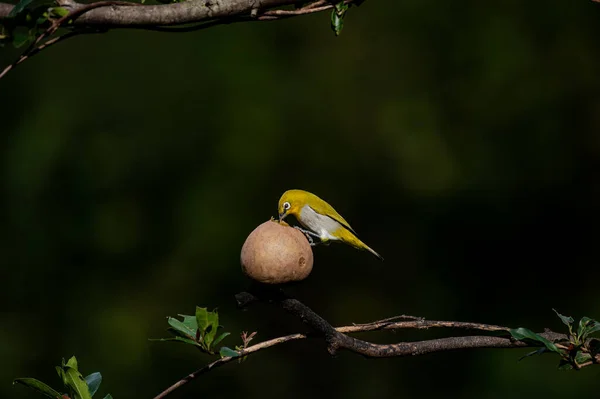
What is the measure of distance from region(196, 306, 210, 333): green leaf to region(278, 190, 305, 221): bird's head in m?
0.36

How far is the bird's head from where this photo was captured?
132 centimetres

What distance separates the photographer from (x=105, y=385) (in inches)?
148

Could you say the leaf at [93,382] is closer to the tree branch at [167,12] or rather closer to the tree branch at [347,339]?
the tree branch at [347,339]

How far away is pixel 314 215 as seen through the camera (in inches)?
55.2

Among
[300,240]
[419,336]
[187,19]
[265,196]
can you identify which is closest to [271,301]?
[300,240]

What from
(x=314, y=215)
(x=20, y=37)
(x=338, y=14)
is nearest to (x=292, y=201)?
(x=314, y=215)

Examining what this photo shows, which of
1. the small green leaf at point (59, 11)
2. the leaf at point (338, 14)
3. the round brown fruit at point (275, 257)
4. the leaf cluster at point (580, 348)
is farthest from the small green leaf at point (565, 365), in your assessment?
the small green leaf at point (59, 11)

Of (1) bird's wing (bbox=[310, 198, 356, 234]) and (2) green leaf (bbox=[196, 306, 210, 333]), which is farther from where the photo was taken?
(1) bird's wing (bbox=[310, 198, 356, 234])

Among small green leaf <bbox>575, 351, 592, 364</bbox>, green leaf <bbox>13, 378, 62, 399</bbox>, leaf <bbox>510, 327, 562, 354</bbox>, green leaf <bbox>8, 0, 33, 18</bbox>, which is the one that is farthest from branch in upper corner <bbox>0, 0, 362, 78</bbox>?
small green leaf <bbox>575, 351, 592, 364</bbox>

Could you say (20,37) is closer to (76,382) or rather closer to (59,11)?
(59,11)

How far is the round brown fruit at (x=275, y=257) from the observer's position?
3.16ft

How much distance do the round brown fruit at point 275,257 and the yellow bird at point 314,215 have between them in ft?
0.78

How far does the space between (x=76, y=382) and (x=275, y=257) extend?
0.32 m

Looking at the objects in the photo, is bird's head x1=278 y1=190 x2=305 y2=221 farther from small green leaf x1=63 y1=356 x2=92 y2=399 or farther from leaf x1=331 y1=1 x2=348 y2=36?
small green leaf x1=63 y1=356 x2=92 y2=399
